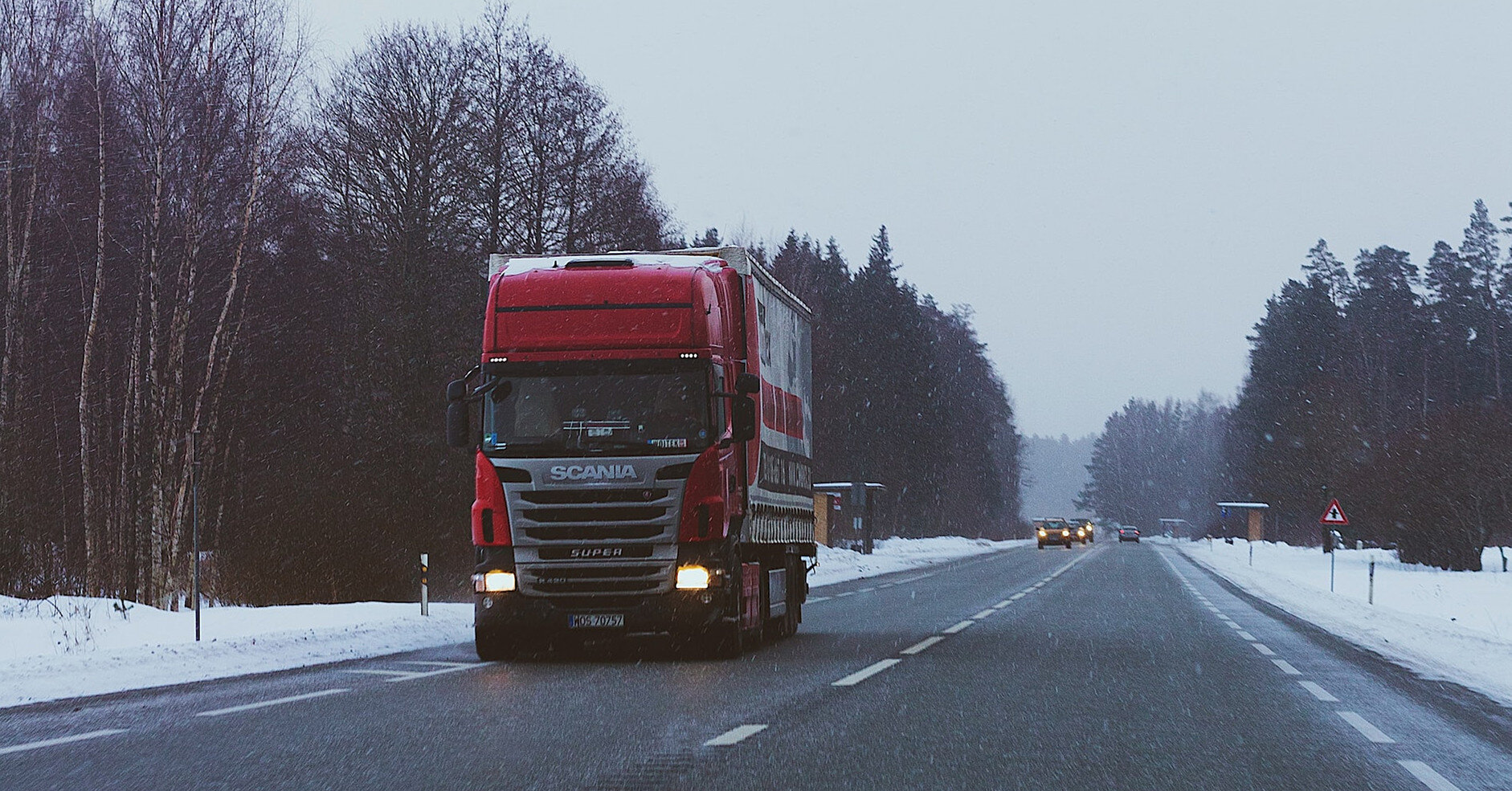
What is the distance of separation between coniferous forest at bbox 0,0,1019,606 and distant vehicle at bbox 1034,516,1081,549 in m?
50.9

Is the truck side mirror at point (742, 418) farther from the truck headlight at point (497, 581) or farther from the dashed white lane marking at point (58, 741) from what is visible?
the dashed white lane marking at point (58, 741)

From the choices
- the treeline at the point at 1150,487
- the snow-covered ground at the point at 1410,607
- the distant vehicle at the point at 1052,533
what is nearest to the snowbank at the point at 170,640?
the snow-covered ground at the point at 1410,607

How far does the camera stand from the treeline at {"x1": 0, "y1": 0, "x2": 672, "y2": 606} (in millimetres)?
24719

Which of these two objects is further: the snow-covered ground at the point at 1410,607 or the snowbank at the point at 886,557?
the snowbank at the point at 886,557

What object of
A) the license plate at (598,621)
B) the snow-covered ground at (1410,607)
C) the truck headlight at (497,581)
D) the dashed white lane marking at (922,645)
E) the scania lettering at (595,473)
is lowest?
the snow-covered ground at (1410,607)

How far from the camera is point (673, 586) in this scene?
44.6 ft

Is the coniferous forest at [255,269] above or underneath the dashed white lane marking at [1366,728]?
above

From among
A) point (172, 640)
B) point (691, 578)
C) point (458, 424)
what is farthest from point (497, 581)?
point (172, 640)

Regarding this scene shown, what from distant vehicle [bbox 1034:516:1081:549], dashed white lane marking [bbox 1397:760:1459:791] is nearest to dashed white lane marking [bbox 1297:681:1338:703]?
dashed white lane marking [bbox 1397:760:1459:791]

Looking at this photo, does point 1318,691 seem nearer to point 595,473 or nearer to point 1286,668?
point 1286,668

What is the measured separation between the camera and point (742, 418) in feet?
44.8

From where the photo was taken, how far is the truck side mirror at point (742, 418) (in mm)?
13633

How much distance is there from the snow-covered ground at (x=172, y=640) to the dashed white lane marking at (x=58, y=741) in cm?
187

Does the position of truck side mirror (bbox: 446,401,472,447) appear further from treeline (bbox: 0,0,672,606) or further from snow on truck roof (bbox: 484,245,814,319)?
treeline (bbox: 0,0,672,606)
